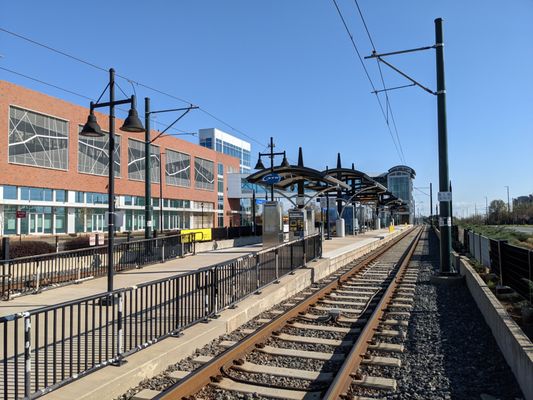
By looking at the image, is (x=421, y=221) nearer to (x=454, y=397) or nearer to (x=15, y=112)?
(x=15, y=112)

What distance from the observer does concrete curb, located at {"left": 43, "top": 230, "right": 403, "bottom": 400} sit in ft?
16.2

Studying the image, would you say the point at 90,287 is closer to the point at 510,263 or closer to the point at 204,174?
the point at 510,263

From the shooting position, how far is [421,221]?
632 ft

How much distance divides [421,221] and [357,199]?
15583cm

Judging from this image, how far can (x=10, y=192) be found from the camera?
42531mm

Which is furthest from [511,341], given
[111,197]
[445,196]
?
[445,196]

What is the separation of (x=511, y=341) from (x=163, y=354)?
4.42m

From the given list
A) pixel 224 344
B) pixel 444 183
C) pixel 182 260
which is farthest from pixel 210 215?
pixel 224 344

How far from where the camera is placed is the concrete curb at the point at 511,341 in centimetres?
511

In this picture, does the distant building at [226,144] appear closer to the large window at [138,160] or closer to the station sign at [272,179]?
the large window at [138,160]

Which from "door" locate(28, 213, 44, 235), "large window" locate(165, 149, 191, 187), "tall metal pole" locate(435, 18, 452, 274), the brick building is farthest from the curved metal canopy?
"large window" locate(165, 149, 191, 187)

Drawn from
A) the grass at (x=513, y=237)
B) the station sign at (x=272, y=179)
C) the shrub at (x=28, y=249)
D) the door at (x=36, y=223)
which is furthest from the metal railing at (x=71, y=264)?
the door at (x=36, y=223)

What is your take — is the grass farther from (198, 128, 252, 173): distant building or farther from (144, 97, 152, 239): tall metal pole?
(198, 128, 252, 173): distant building

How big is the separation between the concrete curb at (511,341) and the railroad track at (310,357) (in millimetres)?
1399
